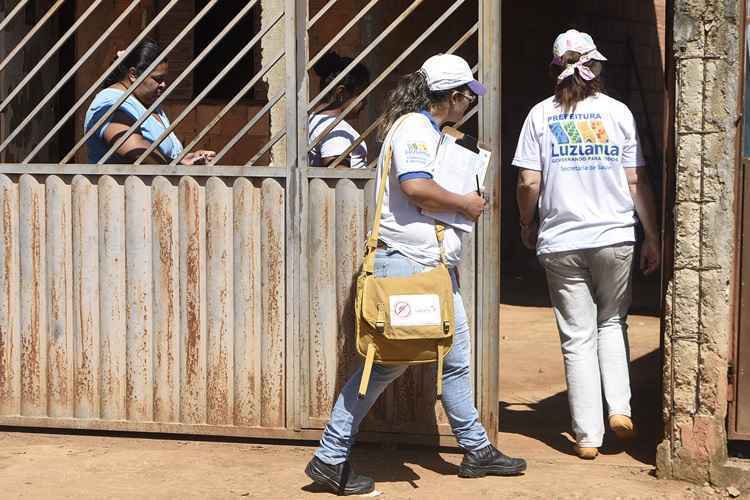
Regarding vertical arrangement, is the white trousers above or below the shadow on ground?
above

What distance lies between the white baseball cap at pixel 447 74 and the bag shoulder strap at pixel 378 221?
171mm

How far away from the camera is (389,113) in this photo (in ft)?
16.0

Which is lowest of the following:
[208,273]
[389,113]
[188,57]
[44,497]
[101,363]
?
[44,497]

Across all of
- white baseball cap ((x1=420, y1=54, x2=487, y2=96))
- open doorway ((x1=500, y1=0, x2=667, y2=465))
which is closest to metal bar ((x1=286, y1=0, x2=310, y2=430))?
white baseball cap ((x1=420, y1=54, x2=487, y2=96))

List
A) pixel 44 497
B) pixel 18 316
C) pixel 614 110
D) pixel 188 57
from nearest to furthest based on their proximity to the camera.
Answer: pixel 44 497 → pixel 614 110 → pixel 18 316 → pixel 188 57

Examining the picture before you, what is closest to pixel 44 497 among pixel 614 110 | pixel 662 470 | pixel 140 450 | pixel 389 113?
pixel 140 450

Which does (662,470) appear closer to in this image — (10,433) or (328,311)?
(328,311)

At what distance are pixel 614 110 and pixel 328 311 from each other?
154 centimetres

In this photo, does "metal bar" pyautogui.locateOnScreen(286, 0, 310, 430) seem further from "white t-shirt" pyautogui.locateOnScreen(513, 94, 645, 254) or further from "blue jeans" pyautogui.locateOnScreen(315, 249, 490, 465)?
"white t-shirt" pyautogui.locateOnScreen(513, 94, 645, 254)

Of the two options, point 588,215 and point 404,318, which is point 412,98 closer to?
point 404,318

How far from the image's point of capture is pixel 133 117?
561 centimetres

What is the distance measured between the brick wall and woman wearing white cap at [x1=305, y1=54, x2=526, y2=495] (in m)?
7.73

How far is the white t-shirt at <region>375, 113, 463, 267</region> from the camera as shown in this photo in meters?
4.68

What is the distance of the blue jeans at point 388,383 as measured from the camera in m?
4.78
